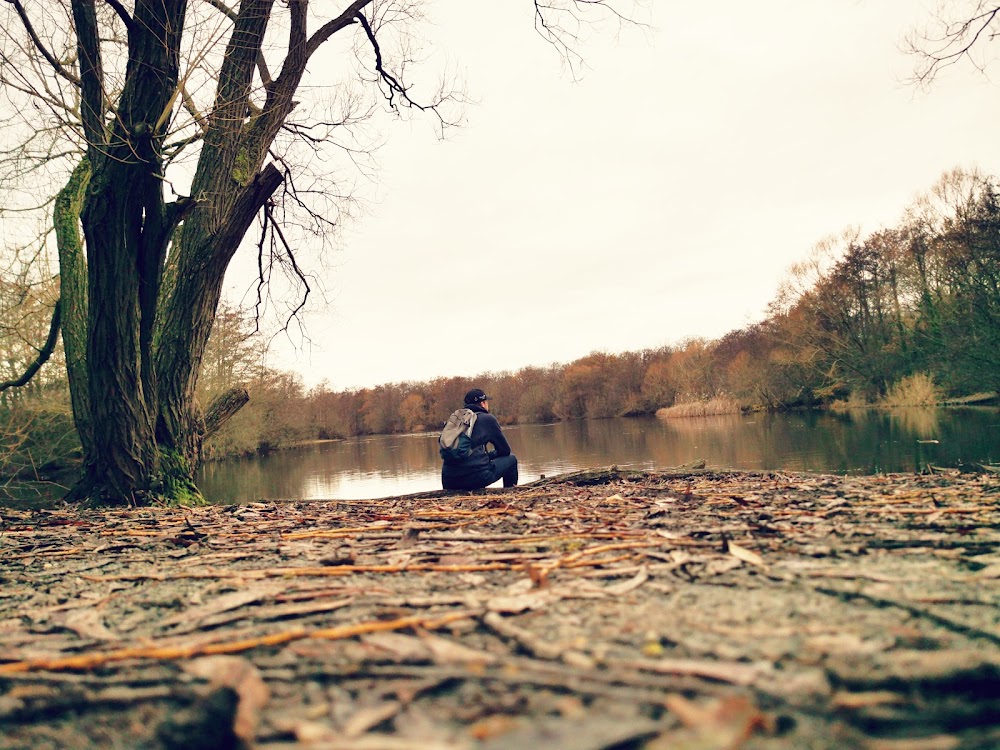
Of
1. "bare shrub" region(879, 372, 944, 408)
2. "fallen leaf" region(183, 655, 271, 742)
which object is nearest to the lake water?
"bare shrub" region(879, 372, 944, 408)

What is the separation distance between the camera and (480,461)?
691cm

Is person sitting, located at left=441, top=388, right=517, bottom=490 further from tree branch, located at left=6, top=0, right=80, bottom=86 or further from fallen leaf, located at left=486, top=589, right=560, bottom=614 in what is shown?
tree branch, located at left=6, top=0, right=80, bottom=86

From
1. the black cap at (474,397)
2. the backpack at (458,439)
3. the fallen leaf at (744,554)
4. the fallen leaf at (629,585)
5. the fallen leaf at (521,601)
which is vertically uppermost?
the black cap at (474,397)

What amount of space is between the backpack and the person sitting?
4 cm

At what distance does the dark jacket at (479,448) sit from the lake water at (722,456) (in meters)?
7.02

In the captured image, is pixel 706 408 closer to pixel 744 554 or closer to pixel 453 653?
pixel 744 554

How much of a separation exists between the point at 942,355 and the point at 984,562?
33604mm

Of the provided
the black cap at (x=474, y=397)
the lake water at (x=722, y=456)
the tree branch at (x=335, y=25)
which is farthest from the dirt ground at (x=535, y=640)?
the lake water at (x=722, y=456)

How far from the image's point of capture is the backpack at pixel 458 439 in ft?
22.3

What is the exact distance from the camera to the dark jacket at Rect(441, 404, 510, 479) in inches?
269

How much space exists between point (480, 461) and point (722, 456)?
49.9ft

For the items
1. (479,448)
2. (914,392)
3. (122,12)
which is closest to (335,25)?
(122,12)

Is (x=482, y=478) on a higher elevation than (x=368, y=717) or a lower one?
lower

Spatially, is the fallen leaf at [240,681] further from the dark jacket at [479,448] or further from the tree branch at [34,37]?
the tree branch at [34,37]
